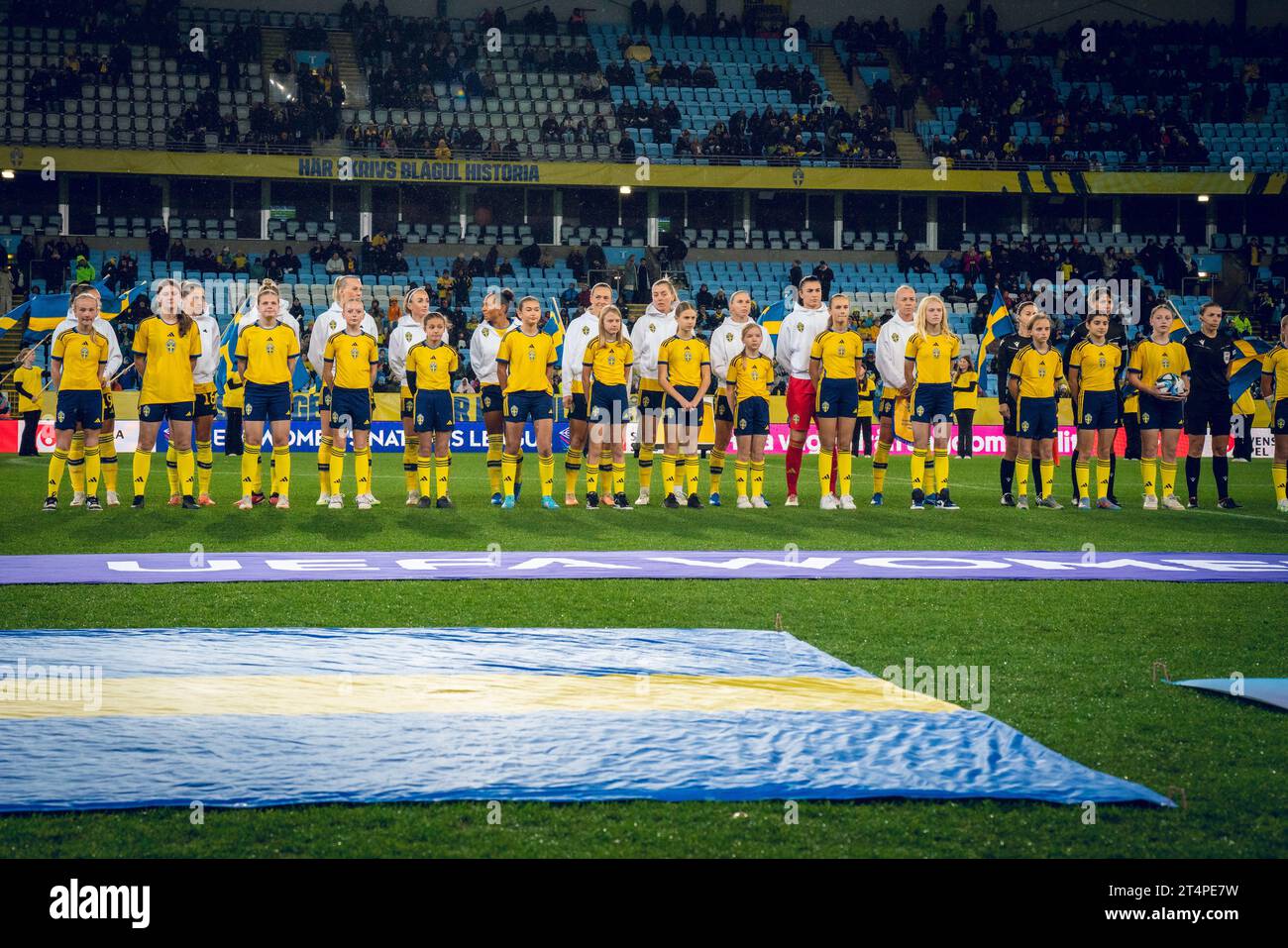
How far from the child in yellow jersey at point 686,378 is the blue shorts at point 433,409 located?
2473 mm

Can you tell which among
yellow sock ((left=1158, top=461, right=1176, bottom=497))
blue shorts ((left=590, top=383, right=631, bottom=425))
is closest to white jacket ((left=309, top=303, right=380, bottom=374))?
blue shorts ((left=590, top=383, right=631, bottom=425))

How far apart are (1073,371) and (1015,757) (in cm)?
1142

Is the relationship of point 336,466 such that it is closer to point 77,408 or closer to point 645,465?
point 77,408

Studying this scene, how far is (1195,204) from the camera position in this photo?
149 ft

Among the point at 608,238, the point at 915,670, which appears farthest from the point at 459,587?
the point at 608,238

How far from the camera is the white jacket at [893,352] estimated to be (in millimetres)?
15320

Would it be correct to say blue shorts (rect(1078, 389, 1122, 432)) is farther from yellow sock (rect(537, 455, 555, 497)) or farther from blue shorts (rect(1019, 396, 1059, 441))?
yellow sock (rect(537, 455, 555, 497))

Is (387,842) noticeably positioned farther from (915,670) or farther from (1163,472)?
(1163,472)

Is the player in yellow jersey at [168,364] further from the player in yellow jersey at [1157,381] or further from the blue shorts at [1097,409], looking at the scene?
the player in yellow jersey at [1157,381]

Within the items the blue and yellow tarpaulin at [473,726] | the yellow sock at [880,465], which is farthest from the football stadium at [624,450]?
the yellow sock at [880,465]

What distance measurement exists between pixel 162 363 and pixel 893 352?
8293 millimetres

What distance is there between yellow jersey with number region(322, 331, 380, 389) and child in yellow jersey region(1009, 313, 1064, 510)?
24.4 feet

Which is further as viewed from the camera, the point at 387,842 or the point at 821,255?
the point at 821,255

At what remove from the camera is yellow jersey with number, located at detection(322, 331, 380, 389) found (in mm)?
14422
